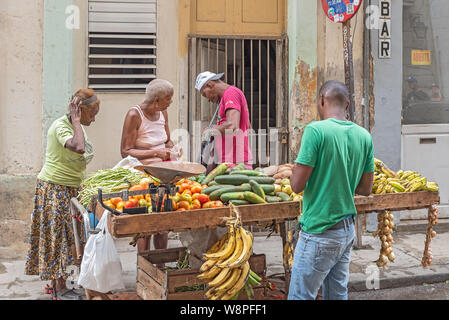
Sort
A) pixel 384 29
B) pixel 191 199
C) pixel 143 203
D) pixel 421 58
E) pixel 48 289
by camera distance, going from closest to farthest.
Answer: pixel 143 203 → pixel 191 199 → pixel 48 289 → pixel 384 29 → pixel 421 58

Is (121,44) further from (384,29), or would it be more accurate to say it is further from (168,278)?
(168,278)

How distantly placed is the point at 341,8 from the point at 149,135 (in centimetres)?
283

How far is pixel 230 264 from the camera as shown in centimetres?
441

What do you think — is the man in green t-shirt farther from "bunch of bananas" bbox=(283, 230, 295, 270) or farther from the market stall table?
"bunch of bananas" bbox=(283, 230, 295, 270)

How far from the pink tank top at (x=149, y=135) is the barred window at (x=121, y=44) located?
1700 mm

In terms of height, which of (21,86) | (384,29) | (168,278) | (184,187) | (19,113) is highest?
(384,29)

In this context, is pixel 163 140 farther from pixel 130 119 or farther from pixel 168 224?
A: pixel 168 224

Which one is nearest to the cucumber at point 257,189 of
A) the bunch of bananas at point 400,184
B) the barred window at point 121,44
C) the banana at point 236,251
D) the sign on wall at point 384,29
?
the banana at point 236,251

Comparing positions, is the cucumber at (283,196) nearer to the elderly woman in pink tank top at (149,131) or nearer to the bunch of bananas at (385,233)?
the bunch of bananas at (385,233)

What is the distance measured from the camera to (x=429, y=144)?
29.0ft

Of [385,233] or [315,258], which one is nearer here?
[315,258]

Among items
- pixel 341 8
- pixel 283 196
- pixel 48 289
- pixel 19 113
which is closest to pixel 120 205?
pixel 283 196

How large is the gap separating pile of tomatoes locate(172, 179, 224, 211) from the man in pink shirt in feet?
4.55

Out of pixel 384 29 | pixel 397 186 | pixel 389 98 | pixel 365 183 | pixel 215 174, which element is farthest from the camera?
pixel 389 98
